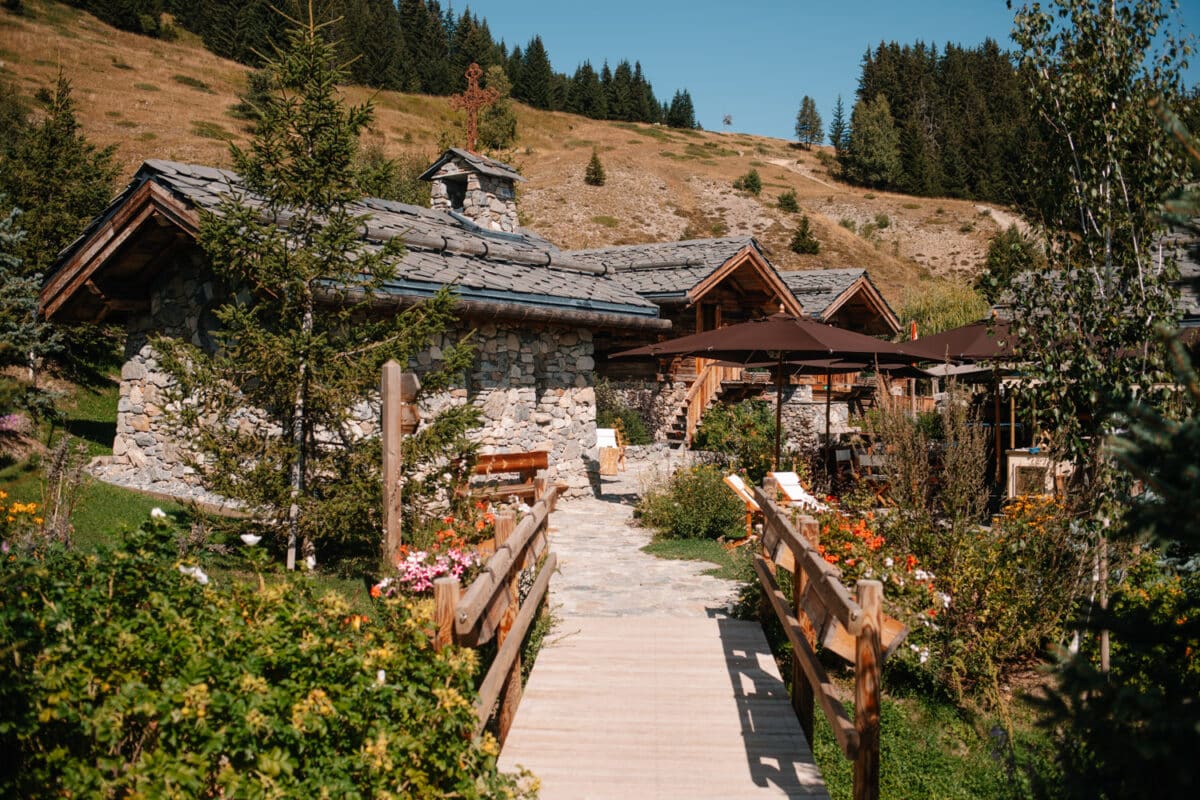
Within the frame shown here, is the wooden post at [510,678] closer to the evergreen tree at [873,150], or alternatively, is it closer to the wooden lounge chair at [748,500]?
the wooden lounge chair at [748,500]

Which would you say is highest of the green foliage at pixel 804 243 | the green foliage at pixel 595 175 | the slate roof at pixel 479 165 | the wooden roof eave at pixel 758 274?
the green foliage at pixel 595 175

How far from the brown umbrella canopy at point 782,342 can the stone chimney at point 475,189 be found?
5.07m

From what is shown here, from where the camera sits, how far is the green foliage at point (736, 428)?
52.5 ft

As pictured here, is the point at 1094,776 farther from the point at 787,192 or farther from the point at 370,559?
the point at 787,192

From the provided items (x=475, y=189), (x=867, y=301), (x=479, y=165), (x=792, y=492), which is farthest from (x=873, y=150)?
(x=792, y=492)

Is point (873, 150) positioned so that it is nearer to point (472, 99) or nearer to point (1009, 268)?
point (472, 99)

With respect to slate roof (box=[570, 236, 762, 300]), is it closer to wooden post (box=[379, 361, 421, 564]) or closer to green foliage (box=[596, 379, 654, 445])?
green foliage (box=[596, 379, 654, 445])

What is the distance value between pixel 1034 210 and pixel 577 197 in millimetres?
46738

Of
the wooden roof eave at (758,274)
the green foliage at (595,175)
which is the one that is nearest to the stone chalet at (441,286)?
the wooden roof eave at (758,274)

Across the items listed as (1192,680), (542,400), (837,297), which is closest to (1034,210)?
(1192,680)

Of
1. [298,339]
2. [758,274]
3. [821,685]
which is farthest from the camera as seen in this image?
[758,274]

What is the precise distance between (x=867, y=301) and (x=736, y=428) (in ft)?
29.8

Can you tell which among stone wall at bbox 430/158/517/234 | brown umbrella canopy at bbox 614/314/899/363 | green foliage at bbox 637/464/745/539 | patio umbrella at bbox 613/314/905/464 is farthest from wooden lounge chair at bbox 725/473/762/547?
stone wall at bbox 430/158/517/234

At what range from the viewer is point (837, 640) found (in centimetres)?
420
